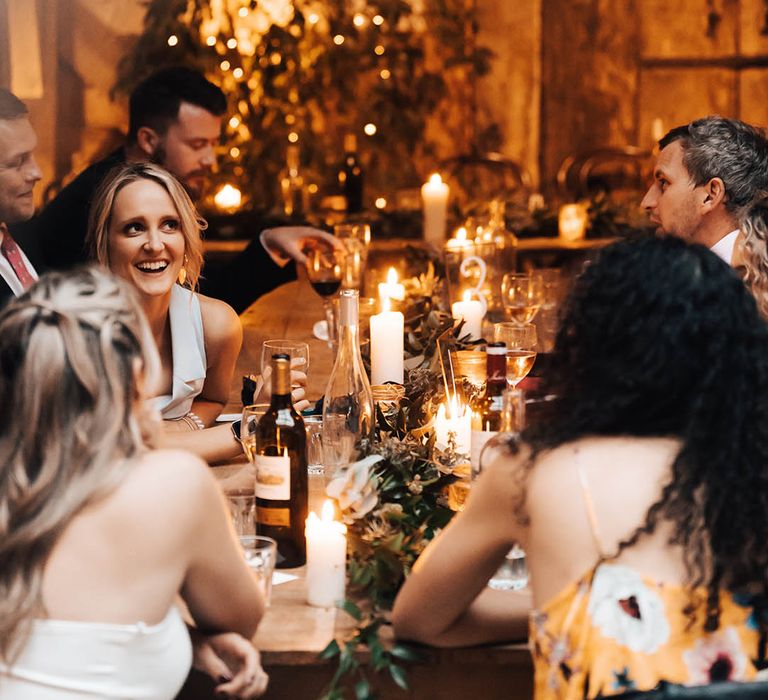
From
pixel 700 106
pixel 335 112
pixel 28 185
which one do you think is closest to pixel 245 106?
pixel 335 112

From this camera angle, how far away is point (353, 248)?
3.37m

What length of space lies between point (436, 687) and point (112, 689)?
0.48 metres

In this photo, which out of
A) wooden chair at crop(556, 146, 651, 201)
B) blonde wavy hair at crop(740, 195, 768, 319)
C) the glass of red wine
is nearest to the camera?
blonde wavy hair at crop(740, 195, 768, 319)

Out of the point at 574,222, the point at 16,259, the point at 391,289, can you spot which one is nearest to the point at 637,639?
the point at 16,259

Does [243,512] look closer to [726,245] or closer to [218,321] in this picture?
[218,321]

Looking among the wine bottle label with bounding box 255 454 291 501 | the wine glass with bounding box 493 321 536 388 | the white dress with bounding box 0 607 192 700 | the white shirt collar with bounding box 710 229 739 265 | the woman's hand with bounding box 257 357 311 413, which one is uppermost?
the white shirt collar with bounding box 710 229 739 265

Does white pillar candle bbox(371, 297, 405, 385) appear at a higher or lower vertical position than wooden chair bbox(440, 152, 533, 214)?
lower

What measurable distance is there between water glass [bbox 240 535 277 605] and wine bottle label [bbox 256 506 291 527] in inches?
4.9

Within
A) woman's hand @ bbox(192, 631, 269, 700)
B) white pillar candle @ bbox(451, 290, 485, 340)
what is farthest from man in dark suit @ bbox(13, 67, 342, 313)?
woman's hand @ bbox(192, 631, 269, 700)

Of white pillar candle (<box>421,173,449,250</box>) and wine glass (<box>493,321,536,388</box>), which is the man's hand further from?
wine glass (<box>493,321,536,388</box>)

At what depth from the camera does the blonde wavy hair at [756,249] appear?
2.26m

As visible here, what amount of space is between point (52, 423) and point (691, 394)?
714 mm

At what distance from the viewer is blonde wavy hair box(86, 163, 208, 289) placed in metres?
2.43

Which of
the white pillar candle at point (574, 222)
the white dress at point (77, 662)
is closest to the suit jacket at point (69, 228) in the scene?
the white pillar candle at point (574, 222)
